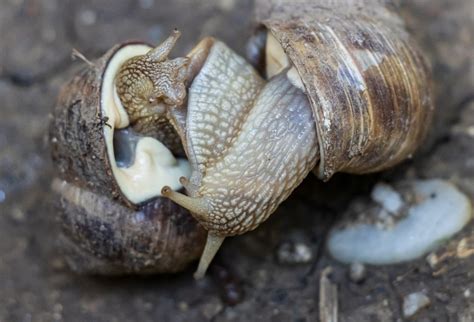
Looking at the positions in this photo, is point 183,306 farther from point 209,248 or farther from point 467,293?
point 467,293

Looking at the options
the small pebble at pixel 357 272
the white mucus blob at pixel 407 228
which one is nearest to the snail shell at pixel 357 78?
the white mucus blob at pixel 407 228

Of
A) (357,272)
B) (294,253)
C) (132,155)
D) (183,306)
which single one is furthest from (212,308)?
(132,155)

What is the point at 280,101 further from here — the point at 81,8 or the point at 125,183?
the point at 81,8

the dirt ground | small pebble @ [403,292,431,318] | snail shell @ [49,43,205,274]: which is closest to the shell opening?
snail shell @ [49,43,205,274]

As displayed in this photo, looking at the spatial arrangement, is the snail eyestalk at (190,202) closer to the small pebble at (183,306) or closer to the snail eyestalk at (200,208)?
the snail eyestalk at (200,208)

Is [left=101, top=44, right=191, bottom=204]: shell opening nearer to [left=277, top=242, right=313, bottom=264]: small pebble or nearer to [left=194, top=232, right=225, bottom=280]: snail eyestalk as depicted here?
[left=194, top=232, right=225, bottom=280]: snail eyestalk

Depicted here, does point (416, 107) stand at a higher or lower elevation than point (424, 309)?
higher

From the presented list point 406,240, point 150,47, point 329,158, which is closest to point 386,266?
point 406,240

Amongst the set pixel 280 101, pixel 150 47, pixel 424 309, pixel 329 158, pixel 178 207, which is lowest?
pixel 424 309
